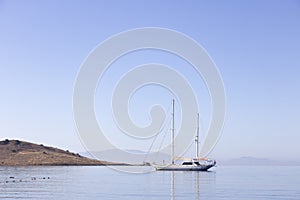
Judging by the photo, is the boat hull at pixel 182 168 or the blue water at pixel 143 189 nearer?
the blue water at pixel 143 189

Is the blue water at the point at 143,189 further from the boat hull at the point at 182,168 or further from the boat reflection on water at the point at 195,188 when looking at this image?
the boat hull at the point at 182,168

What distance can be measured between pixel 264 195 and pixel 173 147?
3635 inches

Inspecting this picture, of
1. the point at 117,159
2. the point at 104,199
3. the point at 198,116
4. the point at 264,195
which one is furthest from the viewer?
the point at 198,116

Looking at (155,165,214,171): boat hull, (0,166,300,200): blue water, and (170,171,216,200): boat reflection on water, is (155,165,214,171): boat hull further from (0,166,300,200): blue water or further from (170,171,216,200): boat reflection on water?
(170,171,216,200): boat reflection on water

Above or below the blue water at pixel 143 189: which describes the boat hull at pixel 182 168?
above

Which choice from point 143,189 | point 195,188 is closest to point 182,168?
point 195,188

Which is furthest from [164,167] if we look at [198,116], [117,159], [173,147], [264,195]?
[264,195]

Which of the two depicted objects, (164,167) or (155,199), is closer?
(155,199)

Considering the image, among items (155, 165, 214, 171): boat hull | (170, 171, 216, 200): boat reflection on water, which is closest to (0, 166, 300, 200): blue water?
(170, 171, 216, 200): boat reflection on water

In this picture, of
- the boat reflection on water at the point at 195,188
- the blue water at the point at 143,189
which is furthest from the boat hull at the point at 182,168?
the boat reflection on water at the point at 195,188

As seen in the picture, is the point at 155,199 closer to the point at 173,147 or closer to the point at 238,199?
the point at 238,199

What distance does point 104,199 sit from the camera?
168 ft

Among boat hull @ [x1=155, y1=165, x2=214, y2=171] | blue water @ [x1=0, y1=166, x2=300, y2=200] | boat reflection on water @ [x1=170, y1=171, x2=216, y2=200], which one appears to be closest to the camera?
blue water @ [x1=0, y1=166, x2=300, y2=200]

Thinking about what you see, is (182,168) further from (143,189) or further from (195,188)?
(143,189)
